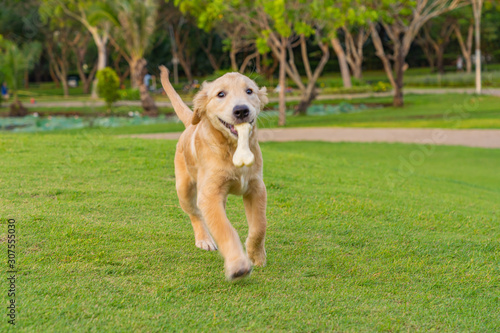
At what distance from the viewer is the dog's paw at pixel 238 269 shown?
3.77 metres

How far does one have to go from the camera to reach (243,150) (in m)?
3.87

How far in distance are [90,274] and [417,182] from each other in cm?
635

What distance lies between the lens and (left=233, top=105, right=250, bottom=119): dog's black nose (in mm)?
3867

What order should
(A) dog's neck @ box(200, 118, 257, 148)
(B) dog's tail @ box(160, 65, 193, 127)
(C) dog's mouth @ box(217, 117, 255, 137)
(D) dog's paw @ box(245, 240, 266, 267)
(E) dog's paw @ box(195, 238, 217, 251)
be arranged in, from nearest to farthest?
(C) dog's mouth @ box(217, 117, 255, 137) → (A) dog's neck @ box(200, 118, 257, 148) → (D) dog's paw @ box(245, 240, 266, 267) → (E) dog's paw @ box(195, 238, 217, 251) → (B) dog's tail @ box(160, 65, 193, 127)

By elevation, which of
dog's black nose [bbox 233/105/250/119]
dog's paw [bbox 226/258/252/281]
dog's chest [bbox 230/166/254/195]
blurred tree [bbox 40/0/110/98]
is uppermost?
blurred tree [bbox 40/0/110/98]

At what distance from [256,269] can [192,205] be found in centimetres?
91

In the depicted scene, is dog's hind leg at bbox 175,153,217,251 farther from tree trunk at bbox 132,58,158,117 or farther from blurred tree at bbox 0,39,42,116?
blurred tree at bbox 0,39,42,116

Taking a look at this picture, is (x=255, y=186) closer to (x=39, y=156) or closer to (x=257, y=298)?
(x=257, y=298)

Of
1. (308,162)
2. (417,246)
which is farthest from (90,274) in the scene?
(308,162)

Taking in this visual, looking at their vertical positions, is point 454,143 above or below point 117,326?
below

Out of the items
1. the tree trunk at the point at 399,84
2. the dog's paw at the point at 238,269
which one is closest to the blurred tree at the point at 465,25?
the tree trunk at the point at 399,84

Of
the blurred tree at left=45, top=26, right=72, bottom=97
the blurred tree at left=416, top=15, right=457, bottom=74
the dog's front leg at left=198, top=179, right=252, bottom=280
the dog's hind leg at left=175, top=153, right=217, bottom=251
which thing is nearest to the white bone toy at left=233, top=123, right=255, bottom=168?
the dog's front leg at left=198, top=179, right=252, bottom=280

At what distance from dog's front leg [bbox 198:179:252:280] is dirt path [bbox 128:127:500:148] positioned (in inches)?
424

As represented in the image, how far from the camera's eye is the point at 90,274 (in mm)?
4102
